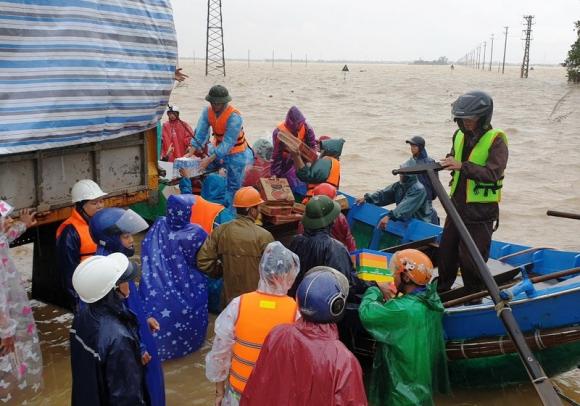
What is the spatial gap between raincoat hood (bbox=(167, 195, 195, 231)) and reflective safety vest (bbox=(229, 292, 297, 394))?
1.77 metres

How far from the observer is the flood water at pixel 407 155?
5.14 m

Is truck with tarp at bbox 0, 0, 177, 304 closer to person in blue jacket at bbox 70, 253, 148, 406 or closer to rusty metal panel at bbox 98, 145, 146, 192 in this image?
rusty metal panel at bbox 98, 145, 146, 192

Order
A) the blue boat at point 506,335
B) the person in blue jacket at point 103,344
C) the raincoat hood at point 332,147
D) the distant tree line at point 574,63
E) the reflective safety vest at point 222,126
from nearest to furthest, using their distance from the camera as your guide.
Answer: the person in blue jacket at point 103,344
the blue boat at point 506,335
the raincoat hood at point 332,147
the reflective safety vest at point 222,126
the distant tree line at point 574,63

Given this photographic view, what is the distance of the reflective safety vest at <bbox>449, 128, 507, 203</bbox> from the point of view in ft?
15.0

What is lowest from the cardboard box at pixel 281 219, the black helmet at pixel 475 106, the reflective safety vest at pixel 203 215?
the cardboard box at pixel 281 219

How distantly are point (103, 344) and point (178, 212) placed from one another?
2.18 m

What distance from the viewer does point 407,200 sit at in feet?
21.1

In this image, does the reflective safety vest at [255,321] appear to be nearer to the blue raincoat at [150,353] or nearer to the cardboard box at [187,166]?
the blue raincoat at [150,353]

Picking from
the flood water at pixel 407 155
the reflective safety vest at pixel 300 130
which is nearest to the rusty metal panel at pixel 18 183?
the flood water at pixel 407 155

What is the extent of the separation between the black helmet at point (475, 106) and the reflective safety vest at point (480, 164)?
0.48ft

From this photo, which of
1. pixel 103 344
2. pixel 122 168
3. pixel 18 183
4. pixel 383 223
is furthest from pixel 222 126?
pixel 103 344

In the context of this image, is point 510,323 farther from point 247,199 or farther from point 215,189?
point 215,189

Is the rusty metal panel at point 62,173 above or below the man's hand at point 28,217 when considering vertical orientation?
above

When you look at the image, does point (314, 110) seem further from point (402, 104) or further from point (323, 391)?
point (323, 391)
